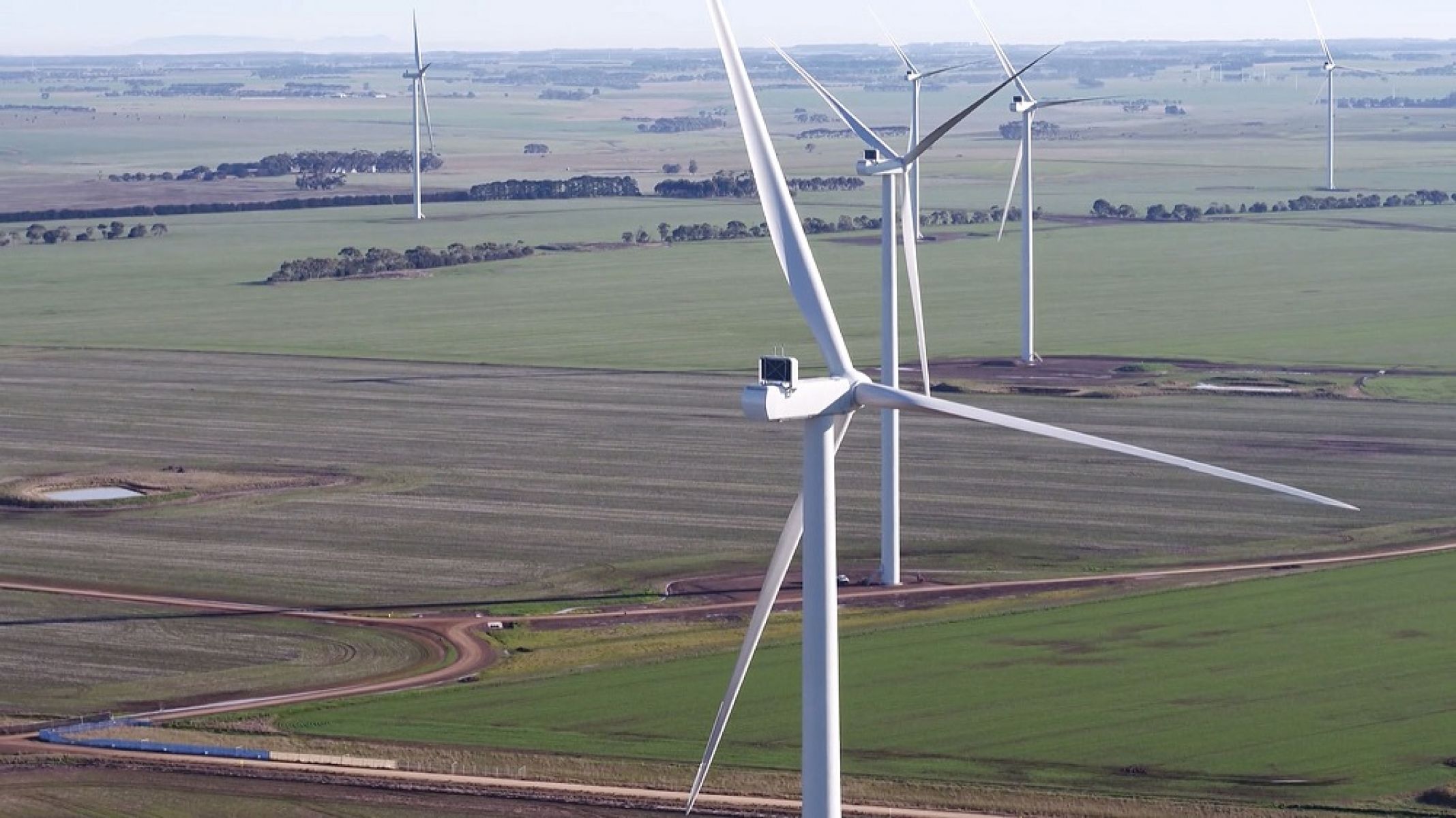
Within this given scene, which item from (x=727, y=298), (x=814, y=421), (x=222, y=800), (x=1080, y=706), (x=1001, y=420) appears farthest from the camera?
(x=727, y=298)

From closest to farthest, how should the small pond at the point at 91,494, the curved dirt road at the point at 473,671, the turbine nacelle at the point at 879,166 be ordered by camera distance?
the curved dirt road at the point at 473,671 → the turbine nacelle at the point at 879,166 → the small pond at the point at 91,494

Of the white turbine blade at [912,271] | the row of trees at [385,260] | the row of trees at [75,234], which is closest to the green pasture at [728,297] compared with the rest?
the row of trees at [75,234]

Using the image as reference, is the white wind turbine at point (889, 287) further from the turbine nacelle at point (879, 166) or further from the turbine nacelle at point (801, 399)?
the turbine nacelle at point (801, 399)

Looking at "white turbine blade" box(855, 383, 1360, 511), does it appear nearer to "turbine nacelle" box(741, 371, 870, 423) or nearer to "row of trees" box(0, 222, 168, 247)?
"turbine nacelle" box(741, 371, 870, 423)

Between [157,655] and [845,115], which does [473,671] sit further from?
[845,115]

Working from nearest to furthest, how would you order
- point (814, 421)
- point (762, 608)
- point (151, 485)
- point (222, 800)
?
point (814, 421) → point (762, 608) → point (222, 800) → point (151, 485)

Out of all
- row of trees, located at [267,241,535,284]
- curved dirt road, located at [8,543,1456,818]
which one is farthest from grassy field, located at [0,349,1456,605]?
row of trees, located at [267,241,535,284]

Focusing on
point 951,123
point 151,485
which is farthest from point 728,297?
point 951,123
